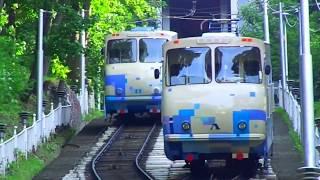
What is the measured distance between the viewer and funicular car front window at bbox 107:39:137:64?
35.3m

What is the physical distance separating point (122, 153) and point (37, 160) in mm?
3815

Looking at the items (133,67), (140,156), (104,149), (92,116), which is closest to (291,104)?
(133,67)

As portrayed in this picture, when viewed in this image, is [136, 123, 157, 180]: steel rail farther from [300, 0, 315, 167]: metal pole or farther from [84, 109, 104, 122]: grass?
[300, 0, 315, 167]: metal pole

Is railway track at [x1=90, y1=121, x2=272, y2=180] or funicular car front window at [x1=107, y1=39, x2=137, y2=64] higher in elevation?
funicular car front window at [x1=107, y1=39, x2=137, y2=64]

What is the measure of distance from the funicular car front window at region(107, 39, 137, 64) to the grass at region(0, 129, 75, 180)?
11.8ft

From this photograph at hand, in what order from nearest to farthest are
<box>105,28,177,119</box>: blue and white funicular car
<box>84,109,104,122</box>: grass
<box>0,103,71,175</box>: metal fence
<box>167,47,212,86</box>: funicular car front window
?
<box>167,47,212,86</box>: funicular car front window < <box>0,103,71,175</box>: metal fence < <box>105,28,177,119</box>: blue and white funicular car < <box>84,109,104,122</box>: grass

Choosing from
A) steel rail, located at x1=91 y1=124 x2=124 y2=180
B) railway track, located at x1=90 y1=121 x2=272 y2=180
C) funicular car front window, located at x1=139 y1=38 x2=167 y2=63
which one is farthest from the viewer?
funicular car front window, located at x1=139 y1=38 x2=167 y2=63

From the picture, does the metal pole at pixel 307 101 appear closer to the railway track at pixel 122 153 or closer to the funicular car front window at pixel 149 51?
the railway track at pixel 122 153

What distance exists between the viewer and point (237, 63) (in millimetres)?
21547

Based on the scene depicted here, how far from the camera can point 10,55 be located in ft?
90.1

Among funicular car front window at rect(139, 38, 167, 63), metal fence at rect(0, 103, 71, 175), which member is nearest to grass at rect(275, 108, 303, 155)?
funicular car front window at rect(139, 38, 167, 63)

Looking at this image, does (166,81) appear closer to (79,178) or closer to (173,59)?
(173,59)

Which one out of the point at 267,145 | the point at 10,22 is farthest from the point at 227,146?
the point at 10,22

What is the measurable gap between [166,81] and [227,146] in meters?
2.15
